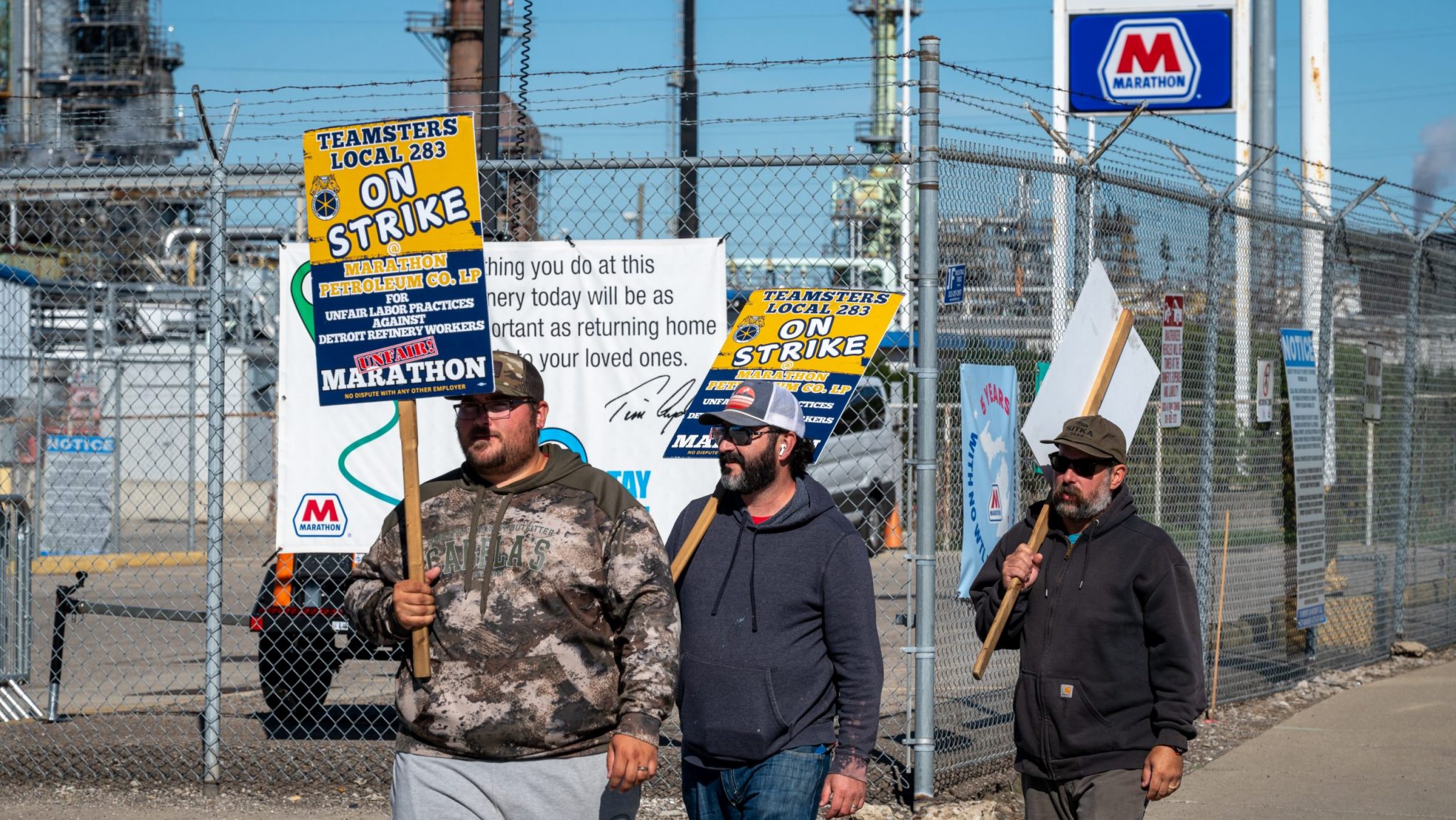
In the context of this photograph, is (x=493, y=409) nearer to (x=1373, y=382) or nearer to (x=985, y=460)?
(x=985, y=460)

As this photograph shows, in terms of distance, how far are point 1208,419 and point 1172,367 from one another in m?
0.89

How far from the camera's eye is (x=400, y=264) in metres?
4.44

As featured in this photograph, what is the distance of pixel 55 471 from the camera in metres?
17.7

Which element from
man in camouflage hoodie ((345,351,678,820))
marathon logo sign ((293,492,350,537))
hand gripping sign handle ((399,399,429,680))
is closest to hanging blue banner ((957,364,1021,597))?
marathon logo sign ((293,492,350,537))

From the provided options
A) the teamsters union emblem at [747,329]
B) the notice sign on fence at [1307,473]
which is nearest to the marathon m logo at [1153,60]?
the notice sign on fence at [1307,473]

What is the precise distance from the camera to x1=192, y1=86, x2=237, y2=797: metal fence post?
23.5 ft

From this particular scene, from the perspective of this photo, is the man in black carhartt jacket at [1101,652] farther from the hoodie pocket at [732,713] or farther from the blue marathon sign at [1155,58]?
the blue marathon sign at [1155,58]

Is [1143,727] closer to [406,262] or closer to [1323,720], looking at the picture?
[406,262]

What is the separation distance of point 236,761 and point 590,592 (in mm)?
A: 4293

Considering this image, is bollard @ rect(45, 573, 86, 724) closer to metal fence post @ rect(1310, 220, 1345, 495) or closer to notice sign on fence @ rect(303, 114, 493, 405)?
notice sign on fence @ rect(303, 114, 493, 405)

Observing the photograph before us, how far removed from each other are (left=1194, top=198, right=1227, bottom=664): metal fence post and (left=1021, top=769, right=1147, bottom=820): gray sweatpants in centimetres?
490

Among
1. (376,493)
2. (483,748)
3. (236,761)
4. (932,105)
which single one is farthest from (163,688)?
(483,748)

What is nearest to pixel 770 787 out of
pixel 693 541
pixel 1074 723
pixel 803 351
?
pixel 693 541

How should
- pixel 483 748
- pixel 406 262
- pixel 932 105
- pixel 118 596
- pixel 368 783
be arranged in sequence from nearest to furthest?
pixel 483 748 → pixel 406 262 → pixel 932 105 → pixel 368 783 → pixel 118 596
